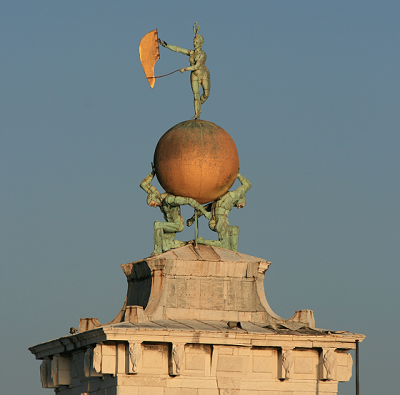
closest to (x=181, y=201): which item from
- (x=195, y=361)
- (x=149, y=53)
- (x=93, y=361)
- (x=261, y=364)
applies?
(x=149, y=53)

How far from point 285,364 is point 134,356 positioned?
17.4ft

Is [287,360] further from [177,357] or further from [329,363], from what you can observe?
[177,357]

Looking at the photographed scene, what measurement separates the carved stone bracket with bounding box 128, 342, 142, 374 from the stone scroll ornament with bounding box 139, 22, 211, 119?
33.6 feet

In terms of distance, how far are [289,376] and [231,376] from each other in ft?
6.70

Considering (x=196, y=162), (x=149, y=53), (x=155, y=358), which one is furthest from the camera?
(x=149, y=53)

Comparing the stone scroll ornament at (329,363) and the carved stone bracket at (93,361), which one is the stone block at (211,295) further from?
the carved stone bracket at (93,361)

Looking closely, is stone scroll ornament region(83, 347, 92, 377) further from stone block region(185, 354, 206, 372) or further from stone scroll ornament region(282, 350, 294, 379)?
stone scroll ornament region(282, 350, 294, 379)

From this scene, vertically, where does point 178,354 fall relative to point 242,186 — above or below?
below

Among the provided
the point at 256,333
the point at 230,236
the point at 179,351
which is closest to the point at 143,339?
the point at 179,351

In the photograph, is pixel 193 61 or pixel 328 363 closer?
pixel 328 363

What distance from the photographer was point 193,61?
1777 inches

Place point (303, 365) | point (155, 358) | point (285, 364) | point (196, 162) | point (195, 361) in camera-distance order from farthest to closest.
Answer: point (196, 162) → point (303, 365) → point (285, 364) → point (195, 361) → point (155, 358)

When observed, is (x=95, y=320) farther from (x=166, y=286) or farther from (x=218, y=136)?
(x=218, y=136)

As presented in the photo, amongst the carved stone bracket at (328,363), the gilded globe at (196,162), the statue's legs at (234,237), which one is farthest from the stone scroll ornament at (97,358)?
the carved stone bracket at (328,363)
